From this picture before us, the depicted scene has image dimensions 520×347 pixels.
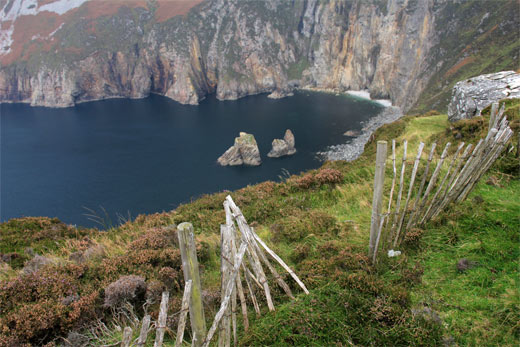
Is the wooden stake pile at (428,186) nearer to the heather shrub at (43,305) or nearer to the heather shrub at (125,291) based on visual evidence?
the heather shrub at (125,291)

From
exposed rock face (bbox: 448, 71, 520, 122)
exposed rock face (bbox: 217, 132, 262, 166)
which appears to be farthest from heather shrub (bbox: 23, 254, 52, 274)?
exposed rock face (bbox: 217, 132, 262, 166)

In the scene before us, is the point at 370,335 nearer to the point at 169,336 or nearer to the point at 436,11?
the point at 169,336

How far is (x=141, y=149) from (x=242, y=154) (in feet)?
96.3

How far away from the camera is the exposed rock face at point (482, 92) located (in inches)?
674

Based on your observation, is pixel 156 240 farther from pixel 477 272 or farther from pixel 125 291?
pixel 477 272

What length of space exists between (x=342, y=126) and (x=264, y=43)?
113714mm

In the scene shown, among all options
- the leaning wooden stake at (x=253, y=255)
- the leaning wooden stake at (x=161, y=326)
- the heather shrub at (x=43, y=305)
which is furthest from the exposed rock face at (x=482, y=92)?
the heather shrub at (x=43, y=305)

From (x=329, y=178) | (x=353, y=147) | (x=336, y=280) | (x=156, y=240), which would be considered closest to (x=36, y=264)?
(x=156, y=240)

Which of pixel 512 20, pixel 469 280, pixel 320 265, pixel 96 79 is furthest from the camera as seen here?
pixel 96 79

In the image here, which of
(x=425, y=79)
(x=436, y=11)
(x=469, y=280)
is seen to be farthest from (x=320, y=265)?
(x=436, y=11)

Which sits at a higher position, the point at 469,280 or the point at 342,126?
the point at 469,280

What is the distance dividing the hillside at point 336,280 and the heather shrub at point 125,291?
56mm

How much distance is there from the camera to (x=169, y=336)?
217 inches

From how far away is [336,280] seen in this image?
222 inches
